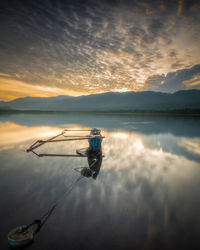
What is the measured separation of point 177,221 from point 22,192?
777cm

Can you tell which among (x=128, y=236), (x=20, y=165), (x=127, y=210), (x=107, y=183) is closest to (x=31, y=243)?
(x=128, y=236)

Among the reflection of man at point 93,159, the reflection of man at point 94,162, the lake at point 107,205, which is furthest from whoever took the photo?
the reflection of man at point 94,162

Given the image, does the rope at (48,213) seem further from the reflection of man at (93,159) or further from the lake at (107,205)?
the reflection of man at (93,159)

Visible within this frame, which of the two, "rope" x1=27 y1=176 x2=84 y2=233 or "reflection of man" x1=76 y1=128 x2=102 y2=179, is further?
"reflection of man" x1=76 y1=128 x2=102 y2=179

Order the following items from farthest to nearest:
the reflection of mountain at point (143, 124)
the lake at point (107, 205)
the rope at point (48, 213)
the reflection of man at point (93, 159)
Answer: the reflection of mountain at point (143, 124), the reflection of man at point (93, 159), the rope at point (48, 213), the lake at point (107, 205)

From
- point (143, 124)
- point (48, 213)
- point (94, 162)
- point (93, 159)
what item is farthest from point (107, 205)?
point (143, 124)

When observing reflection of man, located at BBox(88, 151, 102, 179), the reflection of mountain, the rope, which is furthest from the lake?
the reflection of mountain

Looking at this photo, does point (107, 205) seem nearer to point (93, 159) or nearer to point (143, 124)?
point (93, 159)

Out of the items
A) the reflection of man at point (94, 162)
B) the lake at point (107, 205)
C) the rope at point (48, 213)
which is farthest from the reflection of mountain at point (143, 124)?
the rope at point (48, 213)

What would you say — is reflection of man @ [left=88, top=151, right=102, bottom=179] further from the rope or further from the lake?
the rope

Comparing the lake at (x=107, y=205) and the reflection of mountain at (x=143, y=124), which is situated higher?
the reflection of mountain at (x=143, y=124)

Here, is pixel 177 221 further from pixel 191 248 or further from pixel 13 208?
pixel 13 208

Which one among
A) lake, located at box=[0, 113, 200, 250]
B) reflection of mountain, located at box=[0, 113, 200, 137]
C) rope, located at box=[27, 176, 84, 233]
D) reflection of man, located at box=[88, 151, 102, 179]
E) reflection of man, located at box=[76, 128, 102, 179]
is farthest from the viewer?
reflection of mountain, located at box=[0, 113, 200, 137]

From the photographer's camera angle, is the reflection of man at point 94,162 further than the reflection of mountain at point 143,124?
No
